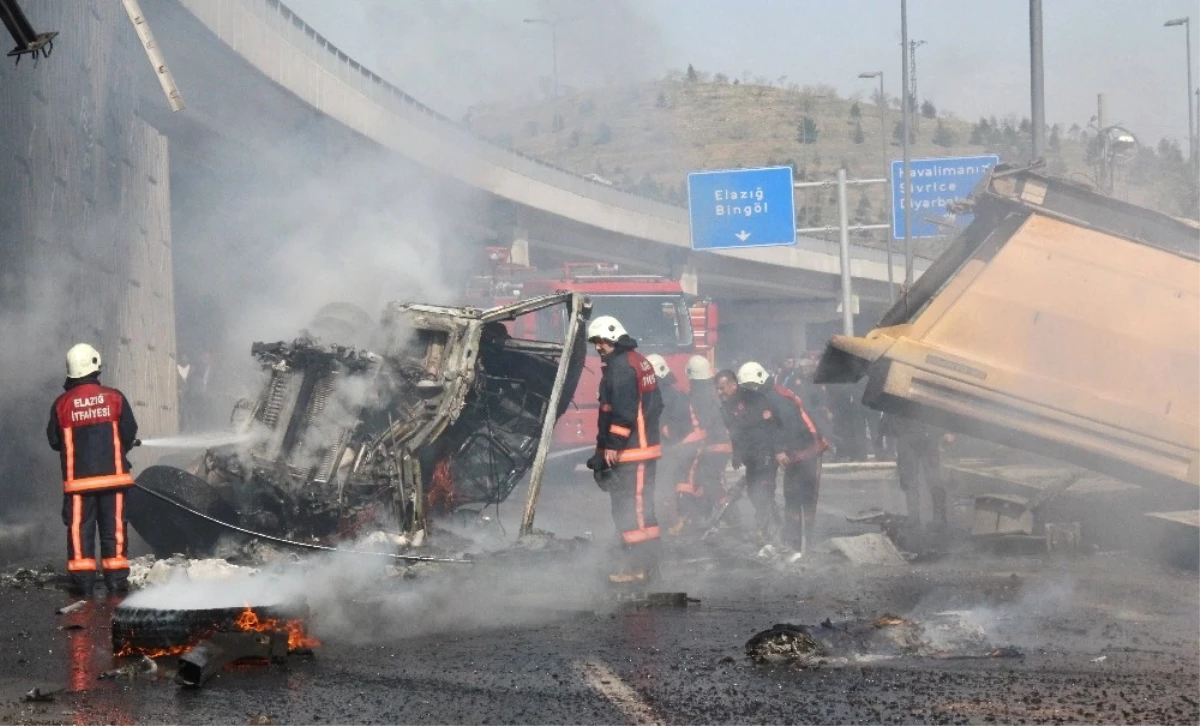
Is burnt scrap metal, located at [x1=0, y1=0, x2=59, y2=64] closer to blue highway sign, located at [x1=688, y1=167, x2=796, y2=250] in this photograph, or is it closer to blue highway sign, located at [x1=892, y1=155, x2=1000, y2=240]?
blue highway sign, located at [x1=688, y1=167, x2=796, y2=250]

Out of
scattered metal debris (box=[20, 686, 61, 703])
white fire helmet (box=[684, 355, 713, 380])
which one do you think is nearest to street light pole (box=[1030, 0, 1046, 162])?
white fire helmet (box=[684, 355, 713, 380])

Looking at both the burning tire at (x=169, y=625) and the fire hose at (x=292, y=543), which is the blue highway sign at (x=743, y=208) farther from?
the burning tire at (x=169, y=625)

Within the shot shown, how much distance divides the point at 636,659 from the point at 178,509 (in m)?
3.79

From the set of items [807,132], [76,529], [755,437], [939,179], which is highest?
[807,132]

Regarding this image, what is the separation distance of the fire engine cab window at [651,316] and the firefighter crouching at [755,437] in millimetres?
9605

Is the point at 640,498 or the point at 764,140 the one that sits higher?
the point at 764,140

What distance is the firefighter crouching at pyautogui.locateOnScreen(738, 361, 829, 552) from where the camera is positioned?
36.1 ft

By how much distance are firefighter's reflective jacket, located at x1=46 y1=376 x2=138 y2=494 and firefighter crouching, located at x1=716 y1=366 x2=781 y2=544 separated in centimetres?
460

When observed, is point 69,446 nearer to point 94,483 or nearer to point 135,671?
point 94,483

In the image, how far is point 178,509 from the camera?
9.04 meters

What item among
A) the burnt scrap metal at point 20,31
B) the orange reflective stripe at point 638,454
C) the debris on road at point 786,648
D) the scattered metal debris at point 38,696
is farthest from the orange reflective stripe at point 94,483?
the debris on road at point 786,648

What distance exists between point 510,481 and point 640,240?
27.5 meters

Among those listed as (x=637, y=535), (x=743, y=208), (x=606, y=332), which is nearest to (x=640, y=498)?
(x=637, y=535)

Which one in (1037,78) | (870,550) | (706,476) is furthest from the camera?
(1037,78)
